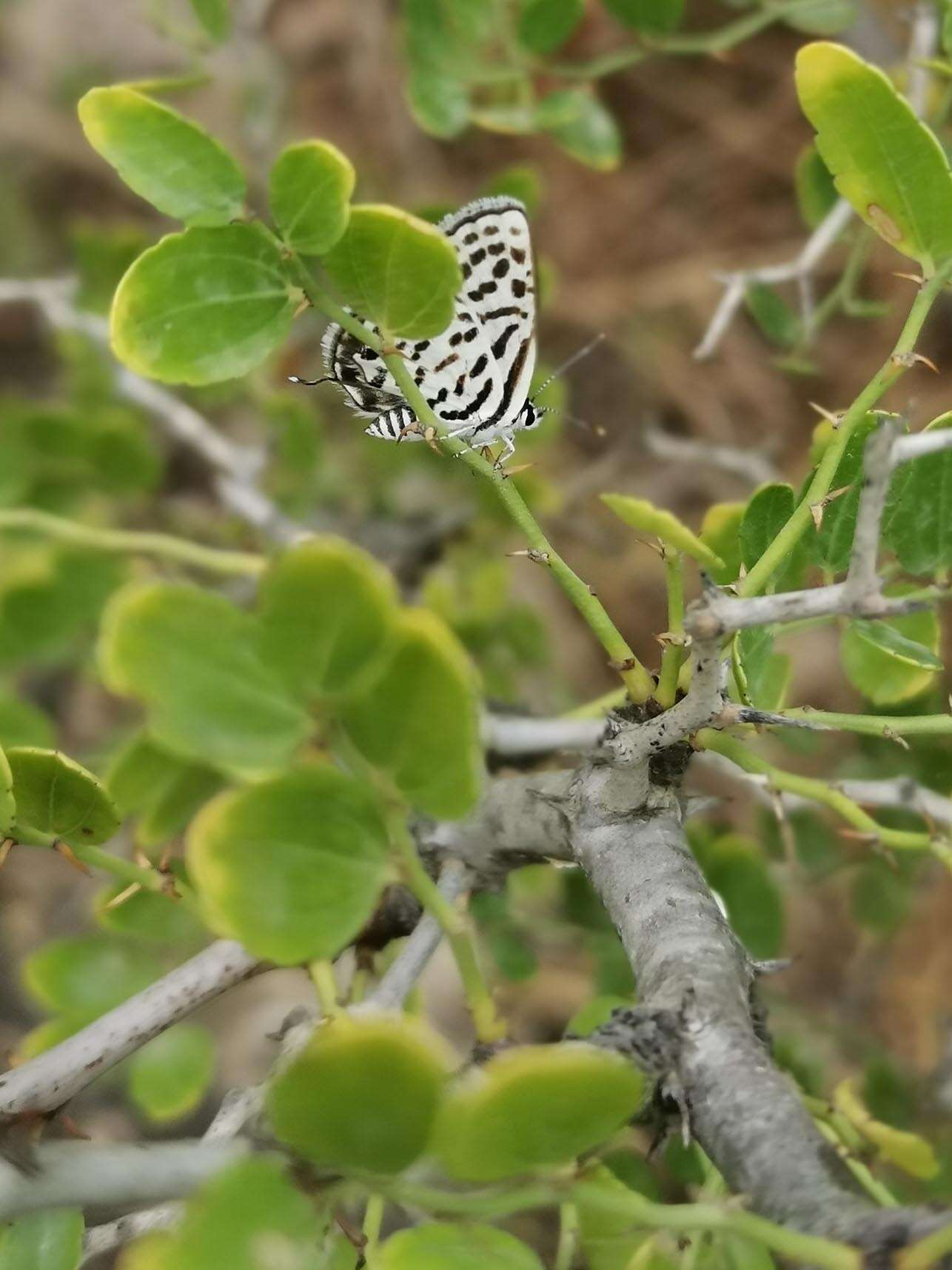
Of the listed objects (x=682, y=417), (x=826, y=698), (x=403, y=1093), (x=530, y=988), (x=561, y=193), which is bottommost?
(x=530, y=988)

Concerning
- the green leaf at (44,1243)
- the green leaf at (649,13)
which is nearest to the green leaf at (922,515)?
the green leaf at (44,1243)

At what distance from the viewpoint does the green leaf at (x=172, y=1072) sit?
3.05 feet

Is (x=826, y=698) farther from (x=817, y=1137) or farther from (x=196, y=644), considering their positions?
(x=196, y=644)

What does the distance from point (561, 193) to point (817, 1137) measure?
2.19m

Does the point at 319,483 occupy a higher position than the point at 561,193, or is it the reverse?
the point at 561,193

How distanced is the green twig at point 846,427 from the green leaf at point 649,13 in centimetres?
70

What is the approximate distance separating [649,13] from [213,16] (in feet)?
1.43

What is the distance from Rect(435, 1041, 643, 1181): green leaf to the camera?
0.40 meters

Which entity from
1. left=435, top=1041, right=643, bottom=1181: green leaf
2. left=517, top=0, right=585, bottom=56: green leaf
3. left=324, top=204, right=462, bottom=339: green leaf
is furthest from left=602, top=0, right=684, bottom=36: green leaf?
left=435, top=1041, right=643, bottom=1181: green leaf

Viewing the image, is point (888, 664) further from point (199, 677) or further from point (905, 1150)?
point (199, 677)

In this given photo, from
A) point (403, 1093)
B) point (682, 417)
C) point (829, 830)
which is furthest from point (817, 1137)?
A: point (682, 417)

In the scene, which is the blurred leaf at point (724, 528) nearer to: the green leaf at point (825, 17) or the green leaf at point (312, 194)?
the green leaf at point (312, 194)

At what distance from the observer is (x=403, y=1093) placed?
40cm

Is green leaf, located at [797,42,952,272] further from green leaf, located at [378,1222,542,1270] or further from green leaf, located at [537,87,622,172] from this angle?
green leaf, located at [537,87,622,172]
